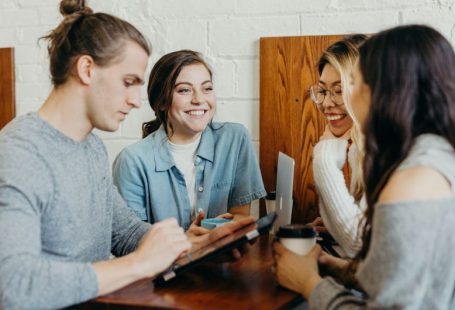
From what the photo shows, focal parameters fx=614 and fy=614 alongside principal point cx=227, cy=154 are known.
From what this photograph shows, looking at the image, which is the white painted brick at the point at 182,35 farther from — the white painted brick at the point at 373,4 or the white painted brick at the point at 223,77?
the white painted brick at the point at 373,4

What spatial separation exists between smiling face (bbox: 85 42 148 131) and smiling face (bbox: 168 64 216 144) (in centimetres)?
57

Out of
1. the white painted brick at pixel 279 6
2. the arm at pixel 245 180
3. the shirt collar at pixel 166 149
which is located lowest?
the arm at pixel 245 180

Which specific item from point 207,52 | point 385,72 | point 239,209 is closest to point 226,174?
point 239,209

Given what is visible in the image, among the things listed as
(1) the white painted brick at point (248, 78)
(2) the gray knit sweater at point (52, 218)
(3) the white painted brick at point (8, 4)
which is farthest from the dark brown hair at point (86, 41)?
(3) the white painted brick at point (8, 4)

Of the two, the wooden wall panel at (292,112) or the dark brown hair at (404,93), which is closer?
the dark brown hair at (404,93)

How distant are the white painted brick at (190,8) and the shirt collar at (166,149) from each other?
0.41 metres

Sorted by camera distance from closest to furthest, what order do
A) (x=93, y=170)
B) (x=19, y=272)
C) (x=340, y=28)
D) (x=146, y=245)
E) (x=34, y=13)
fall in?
(x=19, y=272), (x=146, y=245), (x=93, y=170), (x=340, y=28), (x=34, y=13)

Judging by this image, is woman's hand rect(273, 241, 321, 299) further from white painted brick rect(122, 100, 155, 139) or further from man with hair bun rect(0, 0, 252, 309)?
white painted brick rect(122, 100, 155, 139)

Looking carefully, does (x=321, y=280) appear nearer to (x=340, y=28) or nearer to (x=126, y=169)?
(x=126, y=169)

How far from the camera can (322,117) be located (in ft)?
6.49

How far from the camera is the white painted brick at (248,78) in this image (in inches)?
80.0

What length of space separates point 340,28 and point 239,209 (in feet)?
2.15

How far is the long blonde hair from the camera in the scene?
5.25 feet

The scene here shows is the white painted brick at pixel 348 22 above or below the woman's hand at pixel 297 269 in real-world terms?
above
